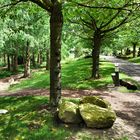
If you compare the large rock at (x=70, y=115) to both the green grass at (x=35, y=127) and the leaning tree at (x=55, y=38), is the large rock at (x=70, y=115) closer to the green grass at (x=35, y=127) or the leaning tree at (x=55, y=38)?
the green grass at (x=35, y=127)

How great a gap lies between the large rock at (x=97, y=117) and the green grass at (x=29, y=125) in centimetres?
85

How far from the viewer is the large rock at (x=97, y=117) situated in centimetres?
907

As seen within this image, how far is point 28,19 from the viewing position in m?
26.0

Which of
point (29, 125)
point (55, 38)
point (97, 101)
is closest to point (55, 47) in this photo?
point (55, 38)

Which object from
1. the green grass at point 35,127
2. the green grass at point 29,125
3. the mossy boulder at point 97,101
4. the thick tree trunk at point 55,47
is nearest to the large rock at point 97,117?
the green grass at point 35,127

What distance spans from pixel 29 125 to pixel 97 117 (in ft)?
8.06

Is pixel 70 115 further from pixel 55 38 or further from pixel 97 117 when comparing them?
pixel 55 38

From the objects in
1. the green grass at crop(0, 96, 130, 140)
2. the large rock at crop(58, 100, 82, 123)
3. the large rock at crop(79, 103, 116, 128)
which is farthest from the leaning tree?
the large rock at crop(79, 103, 116, 128)

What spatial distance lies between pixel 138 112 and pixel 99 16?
28.6 feet

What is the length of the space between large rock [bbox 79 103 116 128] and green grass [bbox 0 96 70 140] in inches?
33.6

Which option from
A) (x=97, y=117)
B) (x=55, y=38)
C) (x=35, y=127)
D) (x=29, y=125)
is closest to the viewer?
(x=97, y=117)

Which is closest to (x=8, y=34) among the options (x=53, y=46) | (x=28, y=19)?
(x=28, y=19)

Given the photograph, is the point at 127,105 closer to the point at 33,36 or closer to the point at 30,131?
the point at 30,131

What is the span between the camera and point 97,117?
9.12m
